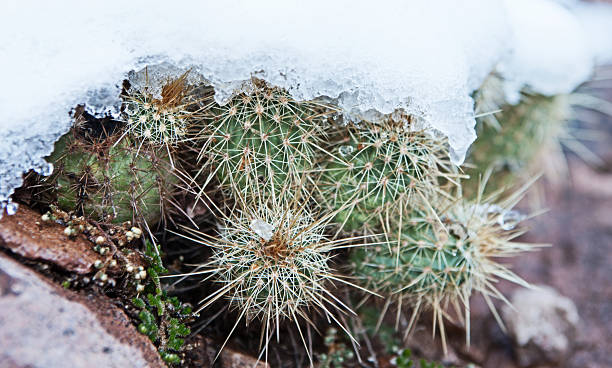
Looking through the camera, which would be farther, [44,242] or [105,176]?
[105,176]

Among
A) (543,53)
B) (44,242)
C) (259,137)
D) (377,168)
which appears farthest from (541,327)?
(44,242)

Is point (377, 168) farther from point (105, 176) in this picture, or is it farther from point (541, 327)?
point (541, 327)

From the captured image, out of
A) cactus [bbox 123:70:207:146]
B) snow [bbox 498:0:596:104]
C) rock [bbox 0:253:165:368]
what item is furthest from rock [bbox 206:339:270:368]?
snow [bbox 498:0:596:104]

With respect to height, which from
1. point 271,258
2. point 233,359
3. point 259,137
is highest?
point 259,137

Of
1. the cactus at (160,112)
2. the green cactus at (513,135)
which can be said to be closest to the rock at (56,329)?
the cactus at (160,112)

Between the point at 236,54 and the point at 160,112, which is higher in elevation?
the point at 236,54

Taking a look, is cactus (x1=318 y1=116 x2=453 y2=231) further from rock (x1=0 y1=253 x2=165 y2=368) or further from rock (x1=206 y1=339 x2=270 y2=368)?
rock (x1=0 y1=253 x2=165 y2=368)

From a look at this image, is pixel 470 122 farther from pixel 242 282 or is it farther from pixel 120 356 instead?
pixel 120 356
